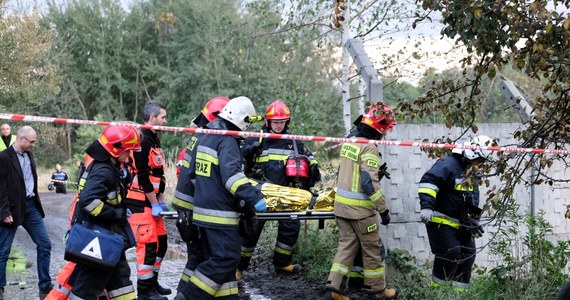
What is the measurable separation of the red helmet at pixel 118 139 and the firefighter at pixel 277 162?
2.54 metres

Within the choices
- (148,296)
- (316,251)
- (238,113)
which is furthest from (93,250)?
(316,251)

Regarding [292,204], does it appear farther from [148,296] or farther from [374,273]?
[148,296]

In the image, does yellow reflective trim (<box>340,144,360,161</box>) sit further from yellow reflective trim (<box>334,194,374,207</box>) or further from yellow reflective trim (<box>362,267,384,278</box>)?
yellow reflective trim (<box>362,267,384,278</box>)

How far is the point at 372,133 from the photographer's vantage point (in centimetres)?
707

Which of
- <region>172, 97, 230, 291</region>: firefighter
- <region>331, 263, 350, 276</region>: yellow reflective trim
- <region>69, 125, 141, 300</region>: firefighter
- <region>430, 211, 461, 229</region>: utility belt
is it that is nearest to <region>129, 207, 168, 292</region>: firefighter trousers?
<region>172, 97, 230, 291</region>: firefighter

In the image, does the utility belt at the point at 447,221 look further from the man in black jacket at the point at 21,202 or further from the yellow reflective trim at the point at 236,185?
the man in black jacket at the point at 21,202

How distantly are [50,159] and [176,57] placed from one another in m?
9.62

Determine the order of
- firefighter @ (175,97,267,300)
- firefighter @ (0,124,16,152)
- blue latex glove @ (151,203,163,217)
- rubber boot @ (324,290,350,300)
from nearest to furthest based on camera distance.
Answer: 1. firefighter @ (175,97,267,300)
2. rubber boot @ (324,290,350,300)
3. blue latex glove @ (151,203,163,217)
4. firefighter @ (0,124,16,152)

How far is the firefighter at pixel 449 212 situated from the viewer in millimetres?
7305

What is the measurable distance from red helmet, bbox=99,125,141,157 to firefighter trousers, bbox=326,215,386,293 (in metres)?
2.29

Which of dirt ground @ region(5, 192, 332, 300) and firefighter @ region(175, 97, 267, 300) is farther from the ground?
firefighter @ region(175, 97, 267, 300)

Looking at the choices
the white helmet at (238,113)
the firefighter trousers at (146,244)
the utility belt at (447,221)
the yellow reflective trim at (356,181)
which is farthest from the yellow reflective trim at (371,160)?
the firefighter trousers at (146,244)

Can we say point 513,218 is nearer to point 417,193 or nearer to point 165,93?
point 417,193

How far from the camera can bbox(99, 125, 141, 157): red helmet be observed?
588cm
